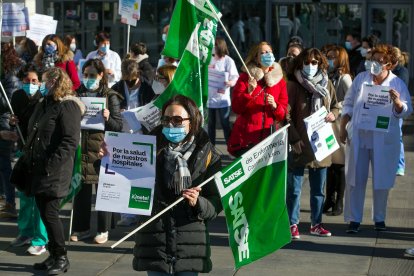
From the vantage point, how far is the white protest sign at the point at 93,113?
9.39 meters

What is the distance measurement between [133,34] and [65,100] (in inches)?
934

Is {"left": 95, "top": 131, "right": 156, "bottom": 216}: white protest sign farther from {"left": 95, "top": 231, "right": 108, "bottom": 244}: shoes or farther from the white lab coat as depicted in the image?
the white lab coat

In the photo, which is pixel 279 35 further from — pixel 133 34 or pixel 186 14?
pixel 186 14

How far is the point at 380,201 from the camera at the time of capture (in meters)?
9.97

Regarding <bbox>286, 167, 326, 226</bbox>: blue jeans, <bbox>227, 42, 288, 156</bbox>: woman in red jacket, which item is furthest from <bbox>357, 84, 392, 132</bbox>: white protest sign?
<bbox>227, 42, 288, 156</bbox>: woman in red jacket

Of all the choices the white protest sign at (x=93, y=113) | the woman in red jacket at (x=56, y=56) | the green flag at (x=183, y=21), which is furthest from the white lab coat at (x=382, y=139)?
the woman in red jacket at (x=56, y=56)

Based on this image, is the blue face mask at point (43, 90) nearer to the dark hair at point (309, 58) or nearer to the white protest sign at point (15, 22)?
the dark hair at point (309, 58)

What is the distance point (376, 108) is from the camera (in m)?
9.74

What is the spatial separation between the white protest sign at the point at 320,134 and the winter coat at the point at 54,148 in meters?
2.38

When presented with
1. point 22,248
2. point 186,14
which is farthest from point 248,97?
point 22,248

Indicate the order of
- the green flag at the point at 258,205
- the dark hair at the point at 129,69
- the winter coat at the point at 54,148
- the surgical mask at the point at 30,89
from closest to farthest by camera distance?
1. the green flag at the point at 258,205
2. the winter coat at the point at 54,148
3. the surgical mask at the point at 30,89
4. the dark hair at the point at 129,69

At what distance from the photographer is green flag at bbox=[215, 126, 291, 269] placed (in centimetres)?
641

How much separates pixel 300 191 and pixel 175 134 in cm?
387

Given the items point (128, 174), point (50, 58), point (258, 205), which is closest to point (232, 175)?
point (258, 205)
